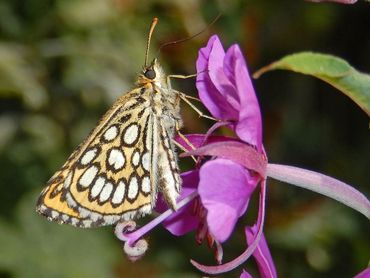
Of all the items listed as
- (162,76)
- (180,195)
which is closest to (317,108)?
(162,76)

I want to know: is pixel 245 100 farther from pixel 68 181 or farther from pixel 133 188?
pixel 68 181

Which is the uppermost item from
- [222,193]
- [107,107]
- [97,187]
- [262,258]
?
[222,193]

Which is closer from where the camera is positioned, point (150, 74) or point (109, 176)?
point (109, 176)

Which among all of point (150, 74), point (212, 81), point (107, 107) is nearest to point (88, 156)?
point (150, 74)

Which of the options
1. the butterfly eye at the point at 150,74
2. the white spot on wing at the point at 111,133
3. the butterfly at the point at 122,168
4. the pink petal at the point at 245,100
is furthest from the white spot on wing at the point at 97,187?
the pink petal at the point at 245,100

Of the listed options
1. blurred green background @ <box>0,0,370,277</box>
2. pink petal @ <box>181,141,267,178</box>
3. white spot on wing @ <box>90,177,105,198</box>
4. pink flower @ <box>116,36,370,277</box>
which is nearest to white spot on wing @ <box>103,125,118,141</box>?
white spot on wing @ <box>90,177,105,198</box>

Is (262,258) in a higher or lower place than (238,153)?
lower

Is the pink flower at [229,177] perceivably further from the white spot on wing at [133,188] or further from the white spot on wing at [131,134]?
the white spot on wing at [131,134]

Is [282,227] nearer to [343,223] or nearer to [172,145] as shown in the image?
[343,223]
